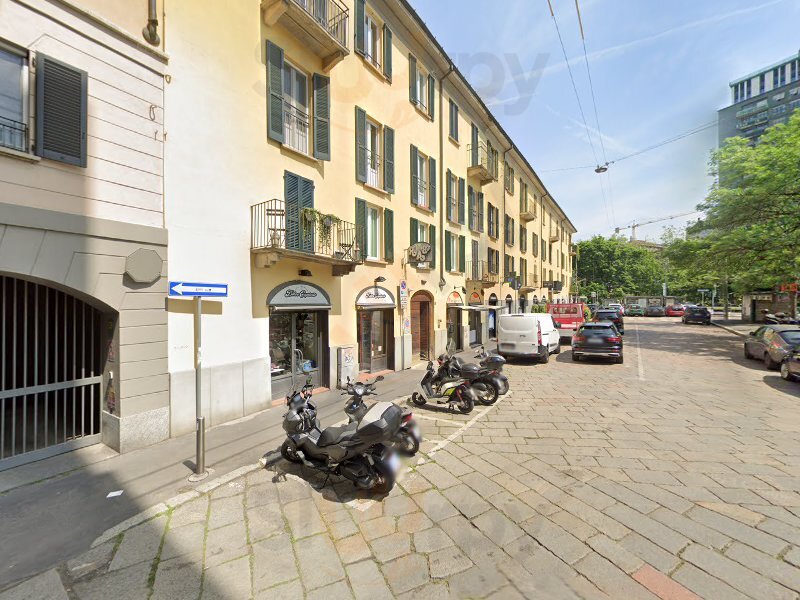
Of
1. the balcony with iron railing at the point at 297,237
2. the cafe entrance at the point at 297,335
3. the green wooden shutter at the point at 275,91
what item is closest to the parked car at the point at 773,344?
the balcony with iron railing at the point at 297,237

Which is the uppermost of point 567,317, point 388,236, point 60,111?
point 60,111

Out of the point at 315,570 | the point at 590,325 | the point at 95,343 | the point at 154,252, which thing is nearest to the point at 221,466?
the point at 315,570

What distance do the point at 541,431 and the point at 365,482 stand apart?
135 inches

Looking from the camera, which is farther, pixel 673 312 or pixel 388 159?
pixel 673 312

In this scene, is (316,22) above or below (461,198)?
above

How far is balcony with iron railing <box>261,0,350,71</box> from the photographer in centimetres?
738

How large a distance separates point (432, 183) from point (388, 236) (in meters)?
3.99

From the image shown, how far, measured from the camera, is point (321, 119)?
8734mm

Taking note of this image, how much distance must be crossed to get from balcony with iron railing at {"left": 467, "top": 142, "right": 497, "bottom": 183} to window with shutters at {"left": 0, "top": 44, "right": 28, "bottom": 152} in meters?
14.9

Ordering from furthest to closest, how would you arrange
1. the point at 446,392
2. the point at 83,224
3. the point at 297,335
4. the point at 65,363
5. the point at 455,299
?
the point at 455,299, the point at 297,335, the point at 446,392, the point at 65,363, the point at 83,224

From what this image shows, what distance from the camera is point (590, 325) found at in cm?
1271

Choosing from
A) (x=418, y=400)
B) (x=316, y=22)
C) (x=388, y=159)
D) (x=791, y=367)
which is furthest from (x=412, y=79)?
(x=791, y=367)

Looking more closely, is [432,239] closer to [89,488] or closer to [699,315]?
[89,488]

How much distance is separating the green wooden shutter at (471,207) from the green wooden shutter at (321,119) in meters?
9.36
